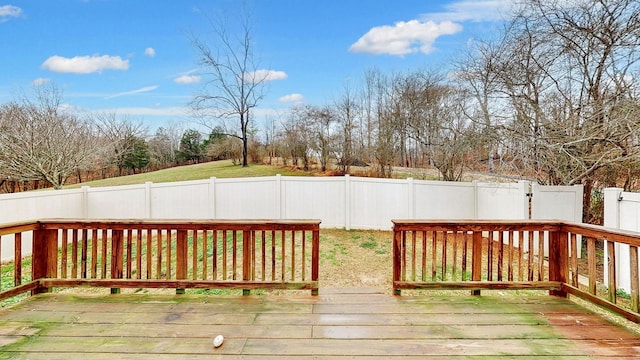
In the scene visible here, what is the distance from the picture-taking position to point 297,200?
8.23m

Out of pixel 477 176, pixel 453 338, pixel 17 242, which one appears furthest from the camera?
pixel 477 176

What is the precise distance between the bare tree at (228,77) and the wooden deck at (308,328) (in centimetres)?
1335

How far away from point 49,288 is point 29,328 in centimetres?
85

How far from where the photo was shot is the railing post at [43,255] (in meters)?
3.20

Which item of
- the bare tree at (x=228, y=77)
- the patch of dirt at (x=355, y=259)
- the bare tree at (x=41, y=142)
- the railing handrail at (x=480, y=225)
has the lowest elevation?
the patch of dirt at (x=355, y=259)

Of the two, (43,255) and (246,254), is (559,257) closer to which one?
(246,254)

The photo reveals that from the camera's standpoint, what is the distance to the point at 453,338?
2.38 meters

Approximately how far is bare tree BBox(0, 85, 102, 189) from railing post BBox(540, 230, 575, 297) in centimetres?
1204

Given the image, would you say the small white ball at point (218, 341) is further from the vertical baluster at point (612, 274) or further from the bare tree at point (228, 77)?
the bare tree at point (228, 77)

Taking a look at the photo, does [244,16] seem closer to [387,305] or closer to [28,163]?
[28,163]

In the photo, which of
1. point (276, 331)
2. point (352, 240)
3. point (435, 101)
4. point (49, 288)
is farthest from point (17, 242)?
point (435, 101)

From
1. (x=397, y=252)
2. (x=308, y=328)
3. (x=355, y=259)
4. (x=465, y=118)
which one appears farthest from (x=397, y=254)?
(x=465, y=118)

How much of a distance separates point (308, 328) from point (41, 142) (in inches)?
443

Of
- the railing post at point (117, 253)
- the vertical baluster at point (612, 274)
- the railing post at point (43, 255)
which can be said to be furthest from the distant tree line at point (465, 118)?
the railing post at point (43, 255)
